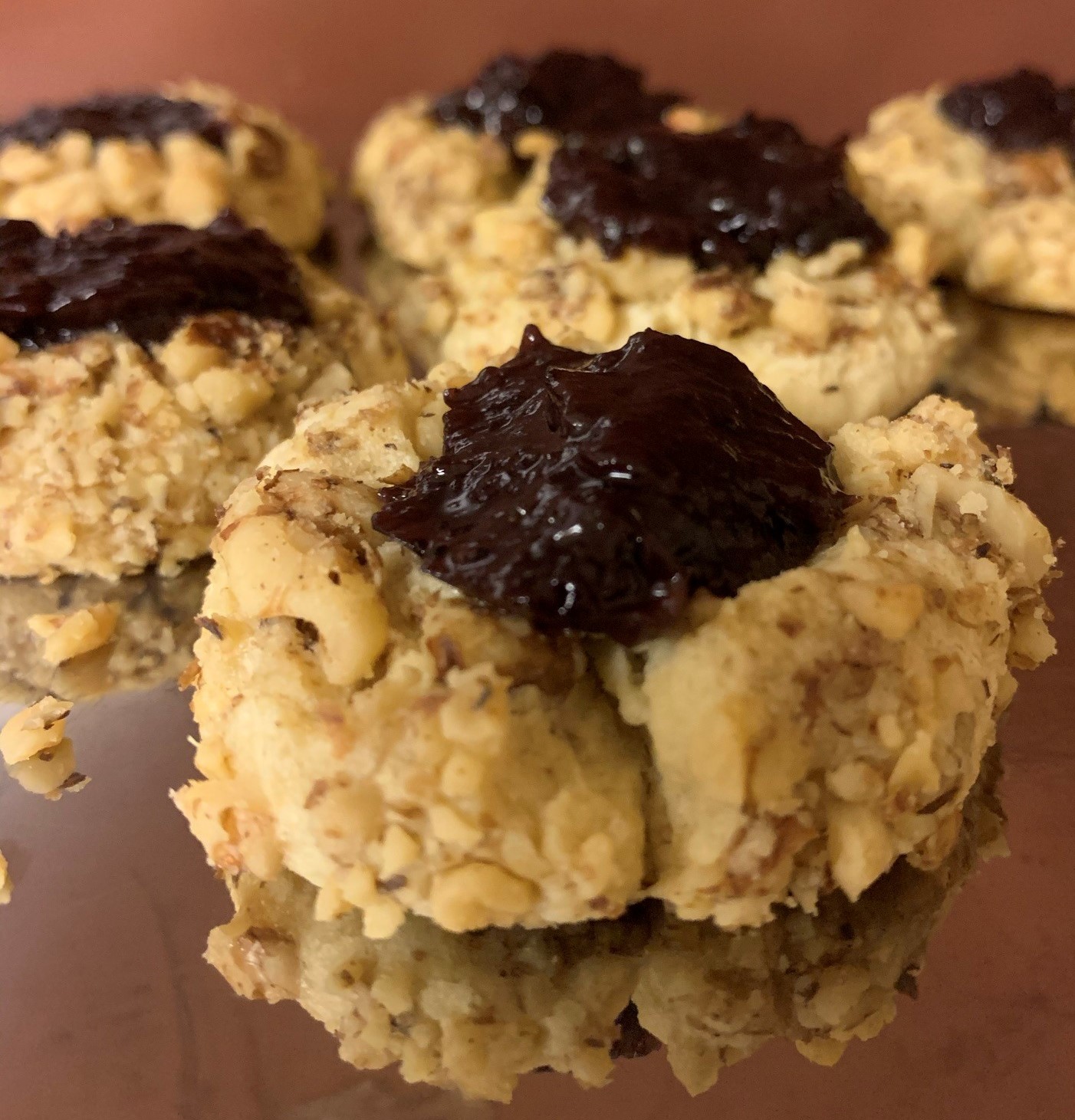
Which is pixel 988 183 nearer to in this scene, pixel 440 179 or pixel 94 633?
pixel 440 179

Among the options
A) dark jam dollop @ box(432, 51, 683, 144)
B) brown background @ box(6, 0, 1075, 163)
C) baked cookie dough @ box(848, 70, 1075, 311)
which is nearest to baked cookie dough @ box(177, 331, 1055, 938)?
baked cookie dough @ box(848, 70, 1075, 311)

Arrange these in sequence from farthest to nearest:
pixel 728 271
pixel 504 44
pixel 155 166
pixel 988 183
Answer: pixel 504 44, pixel 988 183, pixel 155 166, pixel 728 271

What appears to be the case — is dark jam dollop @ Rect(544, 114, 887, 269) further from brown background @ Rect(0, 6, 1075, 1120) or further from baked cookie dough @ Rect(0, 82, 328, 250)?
baked cookie dough @ Rect(0, 82, 328, 250)

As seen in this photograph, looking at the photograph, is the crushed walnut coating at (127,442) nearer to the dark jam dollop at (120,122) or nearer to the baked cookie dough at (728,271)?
the baked cookie dough at (728,271)

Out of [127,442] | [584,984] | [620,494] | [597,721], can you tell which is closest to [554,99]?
[127,442]

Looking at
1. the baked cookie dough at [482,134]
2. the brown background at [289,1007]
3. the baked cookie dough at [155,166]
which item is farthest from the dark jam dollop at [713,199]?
the baked cookie dough at [155,166]

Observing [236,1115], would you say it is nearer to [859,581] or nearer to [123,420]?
[859,581]

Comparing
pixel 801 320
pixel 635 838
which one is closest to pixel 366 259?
pixel 801 320
